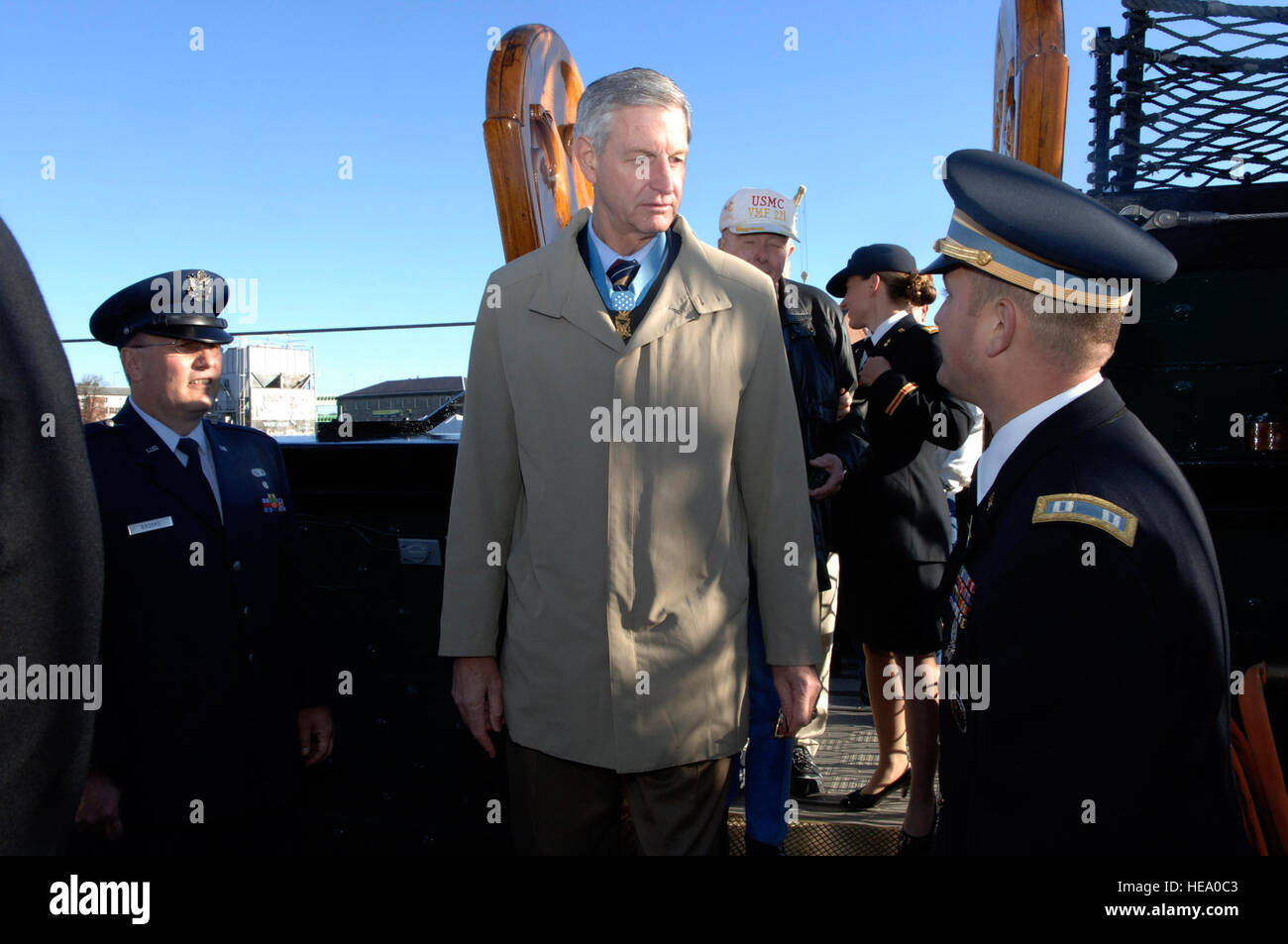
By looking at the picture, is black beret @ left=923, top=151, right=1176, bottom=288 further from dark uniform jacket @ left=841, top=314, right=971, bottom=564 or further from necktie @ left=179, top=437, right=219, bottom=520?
necktie @ left=179, top=437, right=219, bottom=520

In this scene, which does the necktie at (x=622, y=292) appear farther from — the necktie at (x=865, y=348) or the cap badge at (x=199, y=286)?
the necktie at (x=865, y=348)

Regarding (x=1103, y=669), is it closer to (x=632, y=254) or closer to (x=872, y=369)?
(x=632, y=254)

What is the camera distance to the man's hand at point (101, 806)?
2.16 meters

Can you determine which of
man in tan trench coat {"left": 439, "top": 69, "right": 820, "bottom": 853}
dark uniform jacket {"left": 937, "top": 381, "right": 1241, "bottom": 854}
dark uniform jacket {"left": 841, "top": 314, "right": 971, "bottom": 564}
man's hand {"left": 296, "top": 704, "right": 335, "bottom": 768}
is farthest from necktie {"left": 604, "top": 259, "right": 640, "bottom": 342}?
man's hand {"left": 296, "top": 704, "right": 335, "bottom": 768}

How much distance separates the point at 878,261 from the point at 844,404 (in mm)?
822

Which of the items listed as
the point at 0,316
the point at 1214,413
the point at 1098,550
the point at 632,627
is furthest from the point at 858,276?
the point at 0,316

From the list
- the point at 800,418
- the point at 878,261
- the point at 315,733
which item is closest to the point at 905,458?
the point at 800,418

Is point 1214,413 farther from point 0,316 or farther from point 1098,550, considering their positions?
point 0,316

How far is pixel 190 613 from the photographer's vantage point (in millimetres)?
2311

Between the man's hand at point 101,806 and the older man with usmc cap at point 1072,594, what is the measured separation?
2.08 m

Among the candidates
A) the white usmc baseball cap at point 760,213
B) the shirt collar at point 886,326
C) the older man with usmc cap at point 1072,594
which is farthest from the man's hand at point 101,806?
the shirt collar at point 886,326

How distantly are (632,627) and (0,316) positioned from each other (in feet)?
4.48

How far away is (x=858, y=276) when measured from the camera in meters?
3.43

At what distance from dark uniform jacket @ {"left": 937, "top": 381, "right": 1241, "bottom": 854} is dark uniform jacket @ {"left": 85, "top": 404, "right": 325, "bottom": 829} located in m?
1.99
